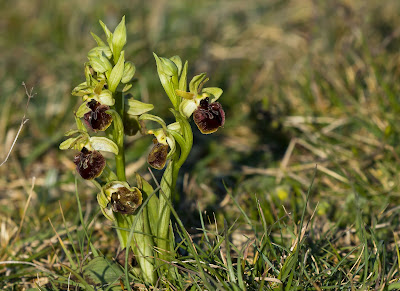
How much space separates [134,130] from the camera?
1995 mm

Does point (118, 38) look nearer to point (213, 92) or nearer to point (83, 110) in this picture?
point (83, 110)

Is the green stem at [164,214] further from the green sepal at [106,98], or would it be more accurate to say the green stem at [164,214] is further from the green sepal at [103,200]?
the green sepal at [106,98]

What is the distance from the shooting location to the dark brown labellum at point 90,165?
1.80 meters

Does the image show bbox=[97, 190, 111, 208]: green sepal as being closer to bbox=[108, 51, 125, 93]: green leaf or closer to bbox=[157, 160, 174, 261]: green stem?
bbox=[157, 160, 174, 261]: green stem

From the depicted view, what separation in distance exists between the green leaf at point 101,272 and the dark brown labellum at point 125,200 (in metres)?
0.26

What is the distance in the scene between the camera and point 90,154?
1.84 m

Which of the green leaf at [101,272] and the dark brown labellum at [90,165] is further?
the green leaf at [101,272]

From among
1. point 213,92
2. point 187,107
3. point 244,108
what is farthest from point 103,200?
point 244,108

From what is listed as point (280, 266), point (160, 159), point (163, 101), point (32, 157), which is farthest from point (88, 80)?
point (163, 101)

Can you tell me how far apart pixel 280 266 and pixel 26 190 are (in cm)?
188

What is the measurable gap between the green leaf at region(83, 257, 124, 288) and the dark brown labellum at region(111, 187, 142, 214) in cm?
26

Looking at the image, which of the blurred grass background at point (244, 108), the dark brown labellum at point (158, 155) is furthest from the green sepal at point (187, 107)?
the blurred grass background at point (244, 108)

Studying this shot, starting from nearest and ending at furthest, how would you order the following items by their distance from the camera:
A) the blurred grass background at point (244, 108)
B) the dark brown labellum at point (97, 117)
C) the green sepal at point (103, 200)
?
the dark brown labellum at point (97, 117), the green sepal at point (103, 200), the blurred grass background at point (244, 108)

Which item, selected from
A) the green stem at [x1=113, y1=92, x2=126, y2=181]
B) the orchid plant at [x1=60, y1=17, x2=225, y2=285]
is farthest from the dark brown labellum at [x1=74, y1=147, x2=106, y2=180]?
the green stem at [x1=113, y1=92, x2=126, y2=181]
